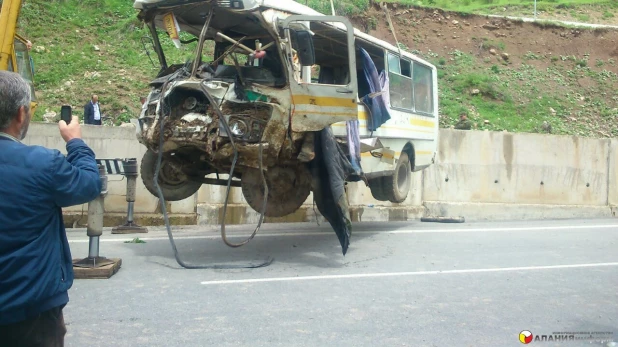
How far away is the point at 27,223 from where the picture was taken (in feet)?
8.27

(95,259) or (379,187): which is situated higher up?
(379,187)

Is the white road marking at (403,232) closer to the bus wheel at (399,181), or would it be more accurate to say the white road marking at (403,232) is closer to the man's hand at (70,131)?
the bus wheel at (399,181)

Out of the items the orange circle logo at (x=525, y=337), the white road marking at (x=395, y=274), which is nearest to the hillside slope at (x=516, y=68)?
the white road marking at (x=395, y=274)

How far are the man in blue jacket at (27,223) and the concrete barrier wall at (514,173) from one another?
30.9ft

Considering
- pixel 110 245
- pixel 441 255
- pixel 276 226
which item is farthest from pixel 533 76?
pixel 110 245

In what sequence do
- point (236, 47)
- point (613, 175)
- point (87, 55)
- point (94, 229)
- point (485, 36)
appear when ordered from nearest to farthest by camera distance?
point (94, 229) < point (236, 47) < point (613, 175) < point (87, 55) < point (485, 36)

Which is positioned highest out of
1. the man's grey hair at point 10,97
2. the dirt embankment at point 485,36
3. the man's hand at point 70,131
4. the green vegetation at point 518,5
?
the green vegetation at point 518,5

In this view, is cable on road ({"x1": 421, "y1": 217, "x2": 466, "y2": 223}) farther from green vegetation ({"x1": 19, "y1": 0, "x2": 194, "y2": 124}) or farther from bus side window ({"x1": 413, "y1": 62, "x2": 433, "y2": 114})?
green vegetation ({"x1": 19, "y1": 0, "x2": 194, "y2": 124})

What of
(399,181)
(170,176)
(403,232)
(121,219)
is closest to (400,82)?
(399,181)

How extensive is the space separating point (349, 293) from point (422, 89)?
6.17 metres

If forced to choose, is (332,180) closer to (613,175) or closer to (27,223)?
(27,223)

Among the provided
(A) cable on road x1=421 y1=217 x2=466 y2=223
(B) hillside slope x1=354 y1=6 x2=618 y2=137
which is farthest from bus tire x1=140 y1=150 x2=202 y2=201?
(B) hillside slope x1=354 y1=6 x2=618 y2=137

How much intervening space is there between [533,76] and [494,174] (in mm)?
15963

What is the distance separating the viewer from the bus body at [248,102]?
6805mm
